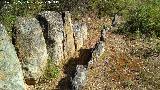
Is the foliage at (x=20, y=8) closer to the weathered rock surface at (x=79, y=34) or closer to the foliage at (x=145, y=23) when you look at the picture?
the weathered rock surface at (x=79, y=34)

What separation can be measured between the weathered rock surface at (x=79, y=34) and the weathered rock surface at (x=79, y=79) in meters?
3.05

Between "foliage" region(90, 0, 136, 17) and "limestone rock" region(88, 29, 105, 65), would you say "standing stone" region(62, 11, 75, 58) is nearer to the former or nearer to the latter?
"limestone rock" region(88, 29, 105, 65)

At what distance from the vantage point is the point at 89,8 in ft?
71.2

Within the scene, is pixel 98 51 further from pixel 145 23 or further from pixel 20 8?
pixel 20 8

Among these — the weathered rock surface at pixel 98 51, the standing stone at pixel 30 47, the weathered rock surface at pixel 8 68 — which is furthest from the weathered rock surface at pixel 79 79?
the weathered rock surface at pixel 8 68

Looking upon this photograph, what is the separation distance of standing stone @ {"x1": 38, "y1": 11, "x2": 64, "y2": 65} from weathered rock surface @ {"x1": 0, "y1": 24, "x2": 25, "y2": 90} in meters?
2.92

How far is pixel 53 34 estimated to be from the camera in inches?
630

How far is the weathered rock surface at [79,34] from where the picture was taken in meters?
17.5

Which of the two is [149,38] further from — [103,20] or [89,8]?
[89,8]

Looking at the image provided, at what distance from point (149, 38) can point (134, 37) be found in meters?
0.70

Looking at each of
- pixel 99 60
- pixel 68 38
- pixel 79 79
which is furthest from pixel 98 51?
pixel 79 79

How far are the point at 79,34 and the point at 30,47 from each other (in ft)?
11.4

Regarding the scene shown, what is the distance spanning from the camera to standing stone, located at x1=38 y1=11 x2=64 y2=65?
1585 centimetres

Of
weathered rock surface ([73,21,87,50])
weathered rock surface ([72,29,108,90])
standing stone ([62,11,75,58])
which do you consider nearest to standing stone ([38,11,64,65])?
standing stone ([62,11,75,58])
